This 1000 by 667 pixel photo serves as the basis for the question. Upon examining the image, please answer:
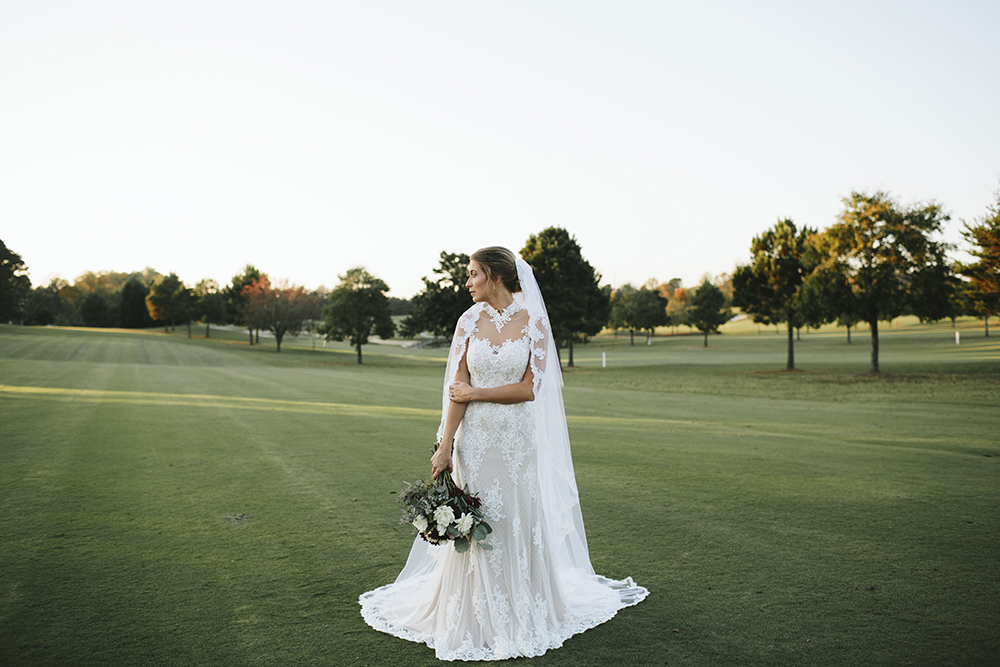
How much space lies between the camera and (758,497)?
728cm

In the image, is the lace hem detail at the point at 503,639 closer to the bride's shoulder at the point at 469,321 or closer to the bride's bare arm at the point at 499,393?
the bride's bare arm at the point at 499,393

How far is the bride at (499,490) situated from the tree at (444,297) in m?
42.4

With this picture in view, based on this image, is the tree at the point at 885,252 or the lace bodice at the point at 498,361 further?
the tree at the point at 885,252

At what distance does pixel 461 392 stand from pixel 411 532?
2.73 meters

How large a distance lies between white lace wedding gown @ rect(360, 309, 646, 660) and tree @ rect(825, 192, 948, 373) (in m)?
29.9

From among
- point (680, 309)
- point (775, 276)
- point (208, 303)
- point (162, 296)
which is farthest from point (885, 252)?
point (162, 296)

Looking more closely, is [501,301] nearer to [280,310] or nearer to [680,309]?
[280,310]

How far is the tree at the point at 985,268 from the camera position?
25.0 m

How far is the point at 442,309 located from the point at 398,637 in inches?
1737

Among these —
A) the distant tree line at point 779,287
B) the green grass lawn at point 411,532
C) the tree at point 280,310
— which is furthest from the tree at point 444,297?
the green grass lawn at point 411,532

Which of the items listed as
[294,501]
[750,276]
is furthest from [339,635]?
[750,276]

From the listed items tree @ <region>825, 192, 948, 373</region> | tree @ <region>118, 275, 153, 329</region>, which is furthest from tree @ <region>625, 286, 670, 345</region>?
tree @ <region>118, 275, 153, 329</region>

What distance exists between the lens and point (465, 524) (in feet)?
13.0

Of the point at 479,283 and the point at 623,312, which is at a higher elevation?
the point at 623,312
